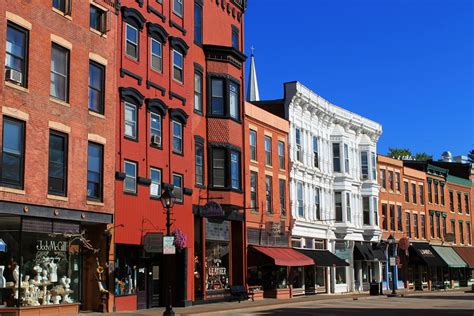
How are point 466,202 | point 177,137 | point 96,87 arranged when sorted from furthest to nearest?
point 466,202, point 177,137, point 96,87

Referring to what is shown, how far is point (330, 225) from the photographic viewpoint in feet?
160

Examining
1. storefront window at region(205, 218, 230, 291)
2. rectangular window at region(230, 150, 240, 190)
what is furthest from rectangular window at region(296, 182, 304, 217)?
storefront window at region(205, 218, 230, 291)

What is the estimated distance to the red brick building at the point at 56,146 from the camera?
22.1m

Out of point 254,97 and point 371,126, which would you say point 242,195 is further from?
point 254,97

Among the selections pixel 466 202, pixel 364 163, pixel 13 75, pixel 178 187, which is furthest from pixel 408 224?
pixel 13 75

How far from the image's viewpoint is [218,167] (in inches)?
1382

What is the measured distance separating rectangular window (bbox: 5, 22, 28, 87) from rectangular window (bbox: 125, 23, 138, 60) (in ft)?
21.3

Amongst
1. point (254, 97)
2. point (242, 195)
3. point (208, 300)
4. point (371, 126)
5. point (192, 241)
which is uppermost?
point (254, 97)

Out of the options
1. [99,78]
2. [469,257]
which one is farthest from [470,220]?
[99,78]

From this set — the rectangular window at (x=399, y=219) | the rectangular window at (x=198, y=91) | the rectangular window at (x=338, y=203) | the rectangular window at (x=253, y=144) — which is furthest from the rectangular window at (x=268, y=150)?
the rectangular window at (x=399, y=219)

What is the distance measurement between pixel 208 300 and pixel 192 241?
11.0 feet

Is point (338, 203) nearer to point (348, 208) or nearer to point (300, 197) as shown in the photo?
point (348, 208)

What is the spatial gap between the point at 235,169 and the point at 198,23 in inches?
313

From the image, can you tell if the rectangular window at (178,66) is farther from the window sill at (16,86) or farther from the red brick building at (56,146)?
the window sill at (16,86)
